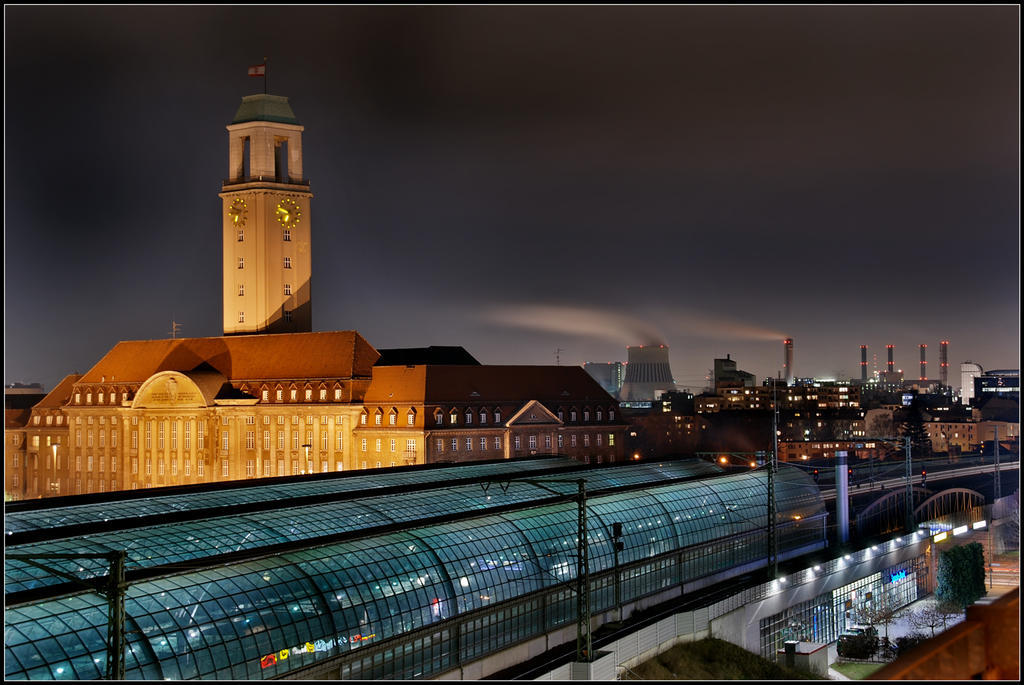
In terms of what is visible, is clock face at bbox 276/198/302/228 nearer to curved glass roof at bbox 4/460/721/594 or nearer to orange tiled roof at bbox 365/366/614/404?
orange tiled roof at bbox 365/366/614/404

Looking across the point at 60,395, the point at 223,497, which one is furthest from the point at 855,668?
the point at 60,395

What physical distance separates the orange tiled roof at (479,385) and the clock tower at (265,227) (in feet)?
83.3

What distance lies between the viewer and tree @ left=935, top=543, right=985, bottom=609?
88.2 m

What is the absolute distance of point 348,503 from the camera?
5709 centimetres

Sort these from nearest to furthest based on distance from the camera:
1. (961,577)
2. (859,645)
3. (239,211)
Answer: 1. (859,645)
2. (961,577)
3. (239,211)

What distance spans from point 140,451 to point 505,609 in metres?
102

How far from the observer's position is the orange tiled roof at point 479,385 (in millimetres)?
126312

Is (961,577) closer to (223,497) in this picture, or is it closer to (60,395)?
(223,497)

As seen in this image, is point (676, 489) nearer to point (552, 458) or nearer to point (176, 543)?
point (552, 458)

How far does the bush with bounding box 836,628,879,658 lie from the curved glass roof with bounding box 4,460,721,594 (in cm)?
1804

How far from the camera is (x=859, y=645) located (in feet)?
238

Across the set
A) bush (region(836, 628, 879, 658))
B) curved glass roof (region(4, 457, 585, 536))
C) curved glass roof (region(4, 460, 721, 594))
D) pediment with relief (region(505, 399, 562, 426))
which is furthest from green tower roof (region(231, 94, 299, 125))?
bush (region(836, 628, 879, 658))

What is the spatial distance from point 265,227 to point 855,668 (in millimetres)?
98138

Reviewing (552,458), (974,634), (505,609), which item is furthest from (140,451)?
(974,634)
